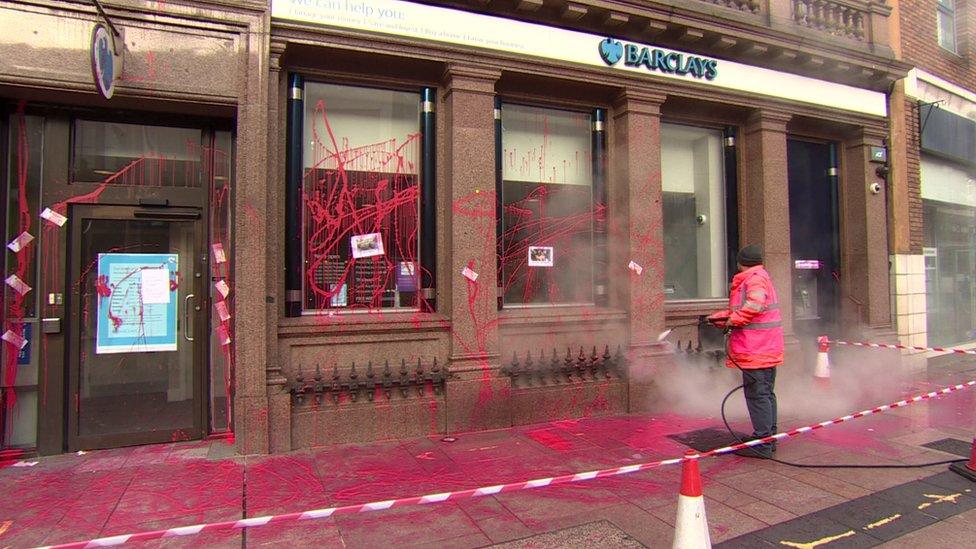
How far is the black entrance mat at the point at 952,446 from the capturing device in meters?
5.18

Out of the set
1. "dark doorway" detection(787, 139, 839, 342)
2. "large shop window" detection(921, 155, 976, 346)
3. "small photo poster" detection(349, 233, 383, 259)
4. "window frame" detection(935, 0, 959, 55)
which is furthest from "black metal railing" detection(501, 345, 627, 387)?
"window frame" detection(935, 0, 959, 55)

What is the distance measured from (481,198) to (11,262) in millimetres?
4487

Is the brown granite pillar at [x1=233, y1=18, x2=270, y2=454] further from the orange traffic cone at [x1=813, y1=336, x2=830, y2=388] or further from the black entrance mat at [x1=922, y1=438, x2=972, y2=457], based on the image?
the orange traffic cone at [x1=813, y1=336, x2=830, y2=388]

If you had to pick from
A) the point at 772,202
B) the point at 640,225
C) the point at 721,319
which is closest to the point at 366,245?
the point at 640,225

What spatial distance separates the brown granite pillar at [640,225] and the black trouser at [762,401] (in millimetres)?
1742

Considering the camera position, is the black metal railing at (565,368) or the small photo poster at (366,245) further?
→ the black metal railing at (565,368)

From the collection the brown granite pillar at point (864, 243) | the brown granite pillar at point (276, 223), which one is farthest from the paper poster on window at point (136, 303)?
the brown granite pillar at point (864, 243)

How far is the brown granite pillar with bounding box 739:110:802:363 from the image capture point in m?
7.89

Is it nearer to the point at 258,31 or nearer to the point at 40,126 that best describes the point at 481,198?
the point at 258,31

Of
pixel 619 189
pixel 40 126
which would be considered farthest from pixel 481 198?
pixel 40 126

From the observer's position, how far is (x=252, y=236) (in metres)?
5.22

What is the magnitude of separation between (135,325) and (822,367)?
8.54m

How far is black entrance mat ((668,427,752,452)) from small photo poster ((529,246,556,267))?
2.44 metres

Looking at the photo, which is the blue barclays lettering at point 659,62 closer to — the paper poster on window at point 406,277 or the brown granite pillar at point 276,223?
the paper poster on window at point 406,277
